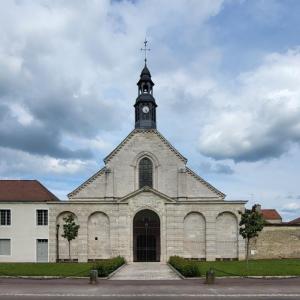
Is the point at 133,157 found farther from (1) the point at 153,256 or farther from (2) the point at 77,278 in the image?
(2) the point at 77,278

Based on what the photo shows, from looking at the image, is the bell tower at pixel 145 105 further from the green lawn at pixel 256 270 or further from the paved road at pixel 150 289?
the paved road at pixel 150 289

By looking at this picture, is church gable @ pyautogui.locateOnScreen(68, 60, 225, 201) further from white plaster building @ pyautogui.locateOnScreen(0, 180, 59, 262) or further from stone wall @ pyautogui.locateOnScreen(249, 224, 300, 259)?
stone wall @ pyautogui.locateOnScreen(249, 224, 300, 259)

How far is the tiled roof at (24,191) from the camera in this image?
49500 millimetres

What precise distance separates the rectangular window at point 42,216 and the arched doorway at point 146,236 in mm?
8524

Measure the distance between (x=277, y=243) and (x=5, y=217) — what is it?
26.1 metres

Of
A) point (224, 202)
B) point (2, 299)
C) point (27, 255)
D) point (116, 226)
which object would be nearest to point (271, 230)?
point (224, 202)

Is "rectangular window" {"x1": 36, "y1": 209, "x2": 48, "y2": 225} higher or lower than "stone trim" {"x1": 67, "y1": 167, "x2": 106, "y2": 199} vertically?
lower

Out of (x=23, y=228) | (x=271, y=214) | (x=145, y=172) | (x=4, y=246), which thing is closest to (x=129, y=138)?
(x=145, y=172)

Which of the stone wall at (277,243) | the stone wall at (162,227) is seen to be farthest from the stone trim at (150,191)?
the stone wall at (277,243)

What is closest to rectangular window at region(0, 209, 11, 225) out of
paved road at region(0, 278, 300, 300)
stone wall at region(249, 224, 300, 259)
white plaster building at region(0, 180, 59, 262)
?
white plaster building at region(0, 180, 59, 262)

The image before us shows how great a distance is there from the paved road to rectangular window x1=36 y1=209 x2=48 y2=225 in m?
22.6

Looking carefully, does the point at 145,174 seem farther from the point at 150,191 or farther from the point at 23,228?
the point at 23,228

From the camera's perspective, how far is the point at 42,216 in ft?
162

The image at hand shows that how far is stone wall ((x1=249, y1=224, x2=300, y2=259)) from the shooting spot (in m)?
49.1
